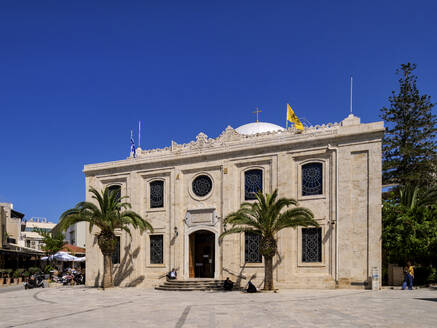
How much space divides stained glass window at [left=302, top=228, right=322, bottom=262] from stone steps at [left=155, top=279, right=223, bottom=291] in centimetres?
495

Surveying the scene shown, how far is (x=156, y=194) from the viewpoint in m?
28.1

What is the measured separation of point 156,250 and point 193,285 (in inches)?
184

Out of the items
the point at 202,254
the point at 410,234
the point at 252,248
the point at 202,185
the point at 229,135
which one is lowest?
the point at 202,254

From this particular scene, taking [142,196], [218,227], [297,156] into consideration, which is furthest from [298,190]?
[142,196]

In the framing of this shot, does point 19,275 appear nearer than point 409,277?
No

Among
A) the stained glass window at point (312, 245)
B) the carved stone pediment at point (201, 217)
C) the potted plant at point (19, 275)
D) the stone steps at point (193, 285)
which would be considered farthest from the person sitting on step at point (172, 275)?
the potted plant at point (19, 275)

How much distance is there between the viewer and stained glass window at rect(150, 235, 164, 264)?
27234 millimetres

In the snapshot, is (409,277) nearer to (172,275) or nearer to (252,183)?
(252,183)

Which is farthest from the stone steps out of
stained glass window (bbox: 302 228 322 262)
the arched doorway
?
stained glass window (bbox: 302 228 322 262)

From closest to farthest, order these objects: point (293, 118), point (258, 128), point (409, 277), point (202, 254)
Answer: point (409, 277), point (293, 118), point (202, 254), point (258, 128)

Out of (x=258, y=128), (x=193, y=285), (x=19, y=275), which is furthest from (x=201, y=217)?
(x=19, y=275)

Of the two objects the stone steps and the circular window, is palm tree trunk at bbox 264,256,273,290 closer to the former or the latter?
the stone steps

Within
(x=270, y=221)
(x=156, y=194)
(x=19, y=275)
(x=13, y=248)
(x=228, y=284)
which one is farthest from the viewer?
(x=13, y=248)

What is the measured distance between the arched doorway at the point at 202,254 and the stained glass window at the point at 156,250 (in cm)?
210
